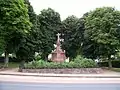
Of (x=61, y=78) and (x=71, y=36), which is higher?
(x=71, y=36)

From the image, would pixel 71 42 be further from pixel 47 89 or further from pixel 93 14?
pixel 47 89

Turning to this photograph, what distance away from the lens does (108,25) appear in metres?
38.7

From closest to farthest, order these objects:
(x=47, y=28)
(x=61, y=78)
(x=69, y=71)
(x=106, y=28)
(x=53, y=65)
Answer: (x=61, y=78)
(x=69, y=71)
(x=53, y=65)
(x=106, y=28)
(x=47, y=28)

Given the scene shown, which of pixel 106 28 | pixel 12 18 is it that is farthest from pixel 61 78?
pixel 106 28

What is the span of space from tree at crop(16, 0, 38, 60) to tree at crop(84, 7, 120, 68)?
9867mm

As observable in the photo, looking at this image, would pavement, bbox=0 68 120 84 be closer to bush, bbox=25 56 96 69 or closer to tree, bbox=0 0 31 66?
bush, bbox=25 56 96 69

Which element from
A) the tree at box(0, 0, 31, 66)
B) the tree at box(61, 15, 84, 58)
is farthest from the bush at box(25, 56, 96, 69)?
the tree at box(61, 15, 84, 58)

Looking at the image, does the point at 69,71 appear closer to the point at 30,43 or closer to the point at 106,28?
the point at 106,28

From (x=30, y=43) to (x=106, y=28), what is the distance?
43.4ft

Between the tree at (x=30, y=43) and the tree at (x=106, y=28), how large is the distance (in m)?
9.87

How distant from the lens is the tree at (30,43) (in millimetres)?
41969

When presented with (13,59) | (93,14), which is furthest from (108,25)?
(13,59)

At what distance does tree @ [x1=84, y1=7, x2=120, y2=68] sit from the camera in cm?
3747

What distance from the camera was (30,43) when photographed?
42531 mm
